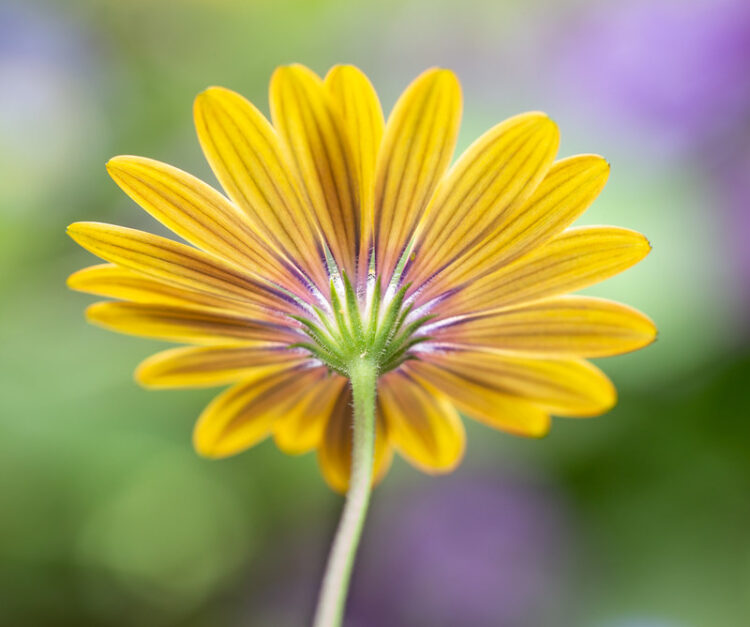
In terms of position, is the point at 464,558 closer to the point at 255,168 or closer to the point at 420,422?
the point at 420,422

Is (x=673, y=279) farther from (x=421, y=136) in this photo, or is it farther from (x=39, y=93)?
(x=39, y=93)

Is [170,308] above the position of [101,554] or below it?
above

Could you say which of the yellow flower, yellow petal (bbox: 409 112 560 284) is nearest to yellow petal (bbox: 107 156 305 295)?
the yellow flower

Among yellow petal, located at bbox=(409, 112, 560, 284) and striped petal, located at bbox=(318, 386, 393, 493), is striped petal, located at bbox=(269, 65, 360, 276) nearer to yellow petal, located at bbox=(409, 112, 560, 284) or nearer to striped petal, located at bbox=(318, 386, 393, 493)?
yellow petal, located at bbox=(409, 112, 560, 284)

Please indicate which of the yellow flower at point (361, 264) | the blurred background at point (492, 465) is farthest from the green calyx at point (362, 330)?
the blurred background at point (492, 465)

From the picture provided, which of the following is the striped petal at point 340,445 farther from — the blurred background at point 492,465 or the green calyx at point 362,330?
the blurred background at point 492,465

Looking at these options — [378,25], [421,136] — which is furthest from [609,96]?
[421,136]

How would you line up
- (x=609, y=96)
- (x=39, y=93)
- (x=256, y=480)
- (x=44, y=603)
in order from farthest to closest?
(x=39, y=93)
(x=609, y=96)
(x=256, y=480)
(x=44, y=603)
